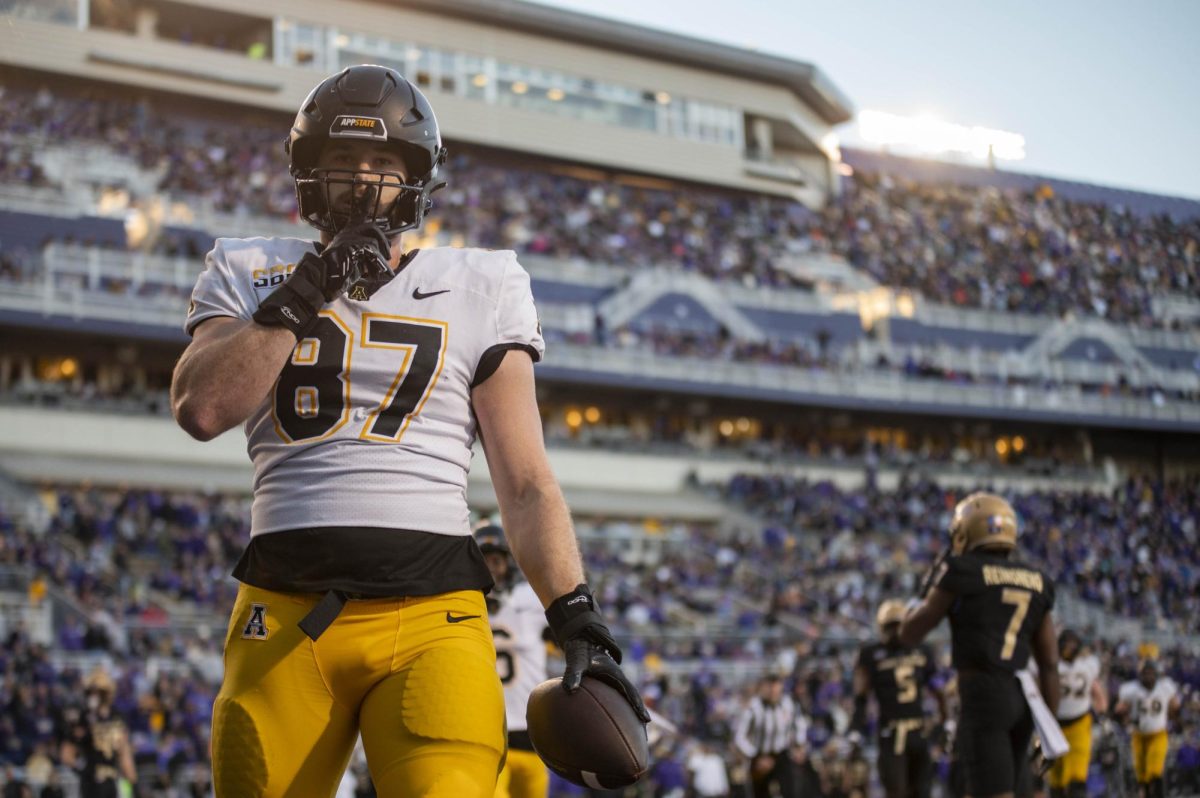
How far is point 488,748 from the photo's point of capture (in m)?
2.93

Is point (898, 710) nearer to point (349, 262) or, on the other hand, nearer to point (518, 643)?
point (518, 643)

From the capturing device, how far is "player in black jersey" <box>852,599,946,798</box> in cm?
1198

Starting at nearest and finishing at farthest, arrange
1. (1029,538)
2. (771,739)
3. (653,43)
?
(771,739) < (1029,538) < (653,43)

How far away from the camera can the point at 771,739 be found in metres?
13.6

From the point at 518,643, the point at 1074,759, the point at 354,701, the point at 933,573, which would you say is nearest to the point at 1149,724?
the point at 1074,759

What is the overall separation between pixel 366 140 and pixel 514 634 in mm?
5126

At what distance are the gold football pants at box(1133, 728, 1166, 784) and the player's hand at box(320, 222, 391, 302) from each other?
534 inches

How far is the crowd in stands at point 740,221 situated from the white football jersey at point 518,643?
97.4 ft

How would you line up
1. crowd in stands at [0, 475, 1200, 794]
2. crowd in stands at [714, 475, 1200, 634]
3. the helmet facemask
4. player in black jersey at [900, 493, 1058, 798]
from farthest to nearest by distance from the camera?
1. crowd in stands at [714, 475, 1200, 634]
2. crowd in stands at [0, 475, 1200, 794]
3. player in black jersey at [900, 493, 1058, 798]
4. the helmet facemask

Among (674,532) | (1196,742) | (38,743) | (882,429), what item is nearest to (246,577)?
(38,743)

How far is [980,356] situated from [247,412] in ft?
153

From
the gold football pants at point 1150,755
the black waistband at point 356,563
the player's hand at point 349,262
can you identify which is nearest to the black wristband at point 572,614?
the black waistband at point 356,563

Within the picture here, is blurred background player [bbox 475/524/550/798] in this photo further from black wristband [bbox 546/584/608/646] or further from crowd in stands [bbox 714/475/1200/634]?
crowd in stands [bbox 714/475/1200/634]

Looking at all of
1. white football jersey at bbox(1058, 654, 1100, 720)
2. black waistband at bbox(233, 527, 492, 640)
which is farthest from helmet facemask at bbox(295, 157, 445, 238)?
white football jersey at bbox(1058, 654, 1100, 720)
